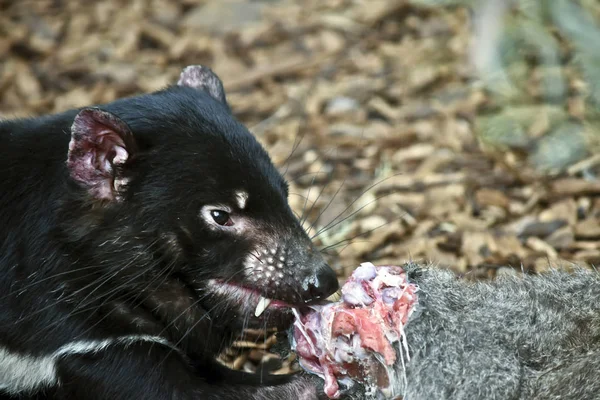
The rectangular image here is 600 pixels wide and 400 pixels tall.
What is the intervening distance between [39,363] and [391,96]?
348cm

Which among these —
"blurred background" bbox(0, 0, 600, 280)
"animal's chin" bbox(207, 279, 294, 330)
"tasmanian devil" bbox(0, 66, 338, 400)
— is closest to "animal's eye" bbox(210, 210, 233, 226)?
"tasmanian devil" bbox(0, 66, 338, 400)

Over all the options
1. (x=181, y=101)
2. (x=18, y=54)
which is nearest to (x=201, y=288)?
(x=181, y=101)

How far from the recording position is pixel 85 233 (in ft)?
10.9

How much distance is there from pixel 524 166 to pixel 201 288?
102 inches

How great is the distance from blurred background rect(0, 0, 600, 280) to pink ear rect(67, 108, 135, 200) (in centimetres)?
100

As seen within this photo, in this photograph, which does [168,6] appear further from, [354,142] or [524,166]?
[524,166]


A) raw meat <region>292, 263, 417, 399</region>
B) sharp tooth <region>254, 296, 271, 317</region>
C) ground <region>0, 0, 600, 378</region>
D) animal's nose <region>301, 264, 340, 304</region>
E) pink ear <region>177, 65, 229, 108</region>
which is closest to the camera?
raw meat <region>292, 263, 417, 399</region>

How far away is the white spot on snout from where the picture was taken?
10.8ft

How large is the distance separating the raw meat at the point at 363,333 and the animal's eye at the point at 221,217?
446 millimetres

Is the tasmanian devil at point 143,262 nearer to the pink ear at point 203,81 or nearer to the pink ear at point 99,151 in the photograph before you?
the pink ear at point 99,151

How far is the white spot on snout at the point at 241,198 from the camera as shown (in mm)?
3281

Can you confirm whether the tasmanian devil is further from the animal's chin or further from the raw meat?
the raw meat

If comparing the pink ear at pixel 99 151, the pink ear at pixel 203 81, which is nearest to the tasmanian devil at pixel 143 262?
the pink ear at pixel 99 151

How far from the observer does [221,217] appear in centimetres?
327
